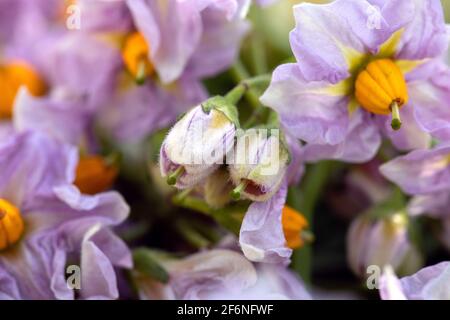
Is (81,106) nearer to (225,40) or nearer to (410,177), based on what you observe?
(225,40)

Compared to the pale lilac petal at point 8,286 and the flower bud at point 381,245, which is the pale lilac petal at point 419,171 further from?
the pale lilac petal at point 8,286

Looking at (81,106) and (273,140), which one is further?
(81,106)

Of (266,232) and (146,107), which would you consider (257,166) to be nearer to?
(266,232)

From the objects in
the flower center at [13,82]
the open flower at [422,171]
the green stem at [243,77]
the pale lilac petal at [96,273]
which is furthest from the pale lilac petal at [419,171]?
the flower center at [13,82]

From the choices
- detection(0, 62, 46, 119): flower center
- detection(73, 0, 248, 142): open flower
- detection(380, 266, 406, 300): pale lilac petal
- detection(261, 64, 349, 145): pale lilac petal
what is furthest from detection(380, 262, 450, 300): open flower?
detection(0, 62, 46, 119): flower center

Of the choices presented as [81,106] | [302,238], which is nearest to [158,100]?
[81,106]

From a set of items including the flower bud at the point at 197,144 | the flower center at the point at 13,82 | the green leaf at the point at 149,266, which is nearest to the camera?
the flower bud at the point at 197,144

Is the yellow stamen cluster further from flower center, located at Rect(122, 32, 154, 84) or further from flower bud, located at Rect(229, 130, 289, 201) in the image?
flower center, located at Rect(122, 32, 154, 84)
